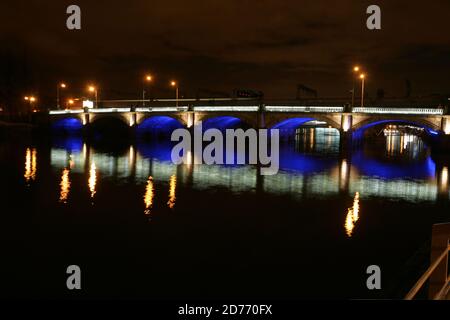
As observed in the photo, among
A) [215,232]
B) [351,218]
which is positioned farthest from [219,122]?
[215,232]

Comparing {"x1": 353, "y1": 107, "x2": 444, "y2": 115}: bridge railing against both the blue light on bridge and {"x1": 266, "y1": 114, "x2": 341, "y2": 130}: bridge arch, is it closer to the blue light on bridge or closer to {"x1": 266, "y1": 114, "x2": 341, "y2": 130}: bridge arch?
{"x1": 266, "y1": 114, "x2": 341, "y2": 130}: bridge arch

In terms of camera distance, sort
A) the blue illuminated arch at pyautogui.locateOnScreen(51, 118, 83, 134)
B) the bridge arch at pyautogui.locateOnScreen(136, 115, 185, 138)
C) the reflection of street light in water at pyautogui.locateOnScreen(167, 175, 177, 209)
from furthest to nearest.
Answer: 1. the blue illuminated arch at pyautogui.locateOnScreen(51, 118, 83, 134)
2. the bridge arch at pyautogui.locateOnScreen(136, 115, 185, 138)
3. the reflection of street light in water at pyautogui.locateOnScreen(167, 175, 177, 209)

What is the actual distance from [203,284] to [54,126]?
9162cm

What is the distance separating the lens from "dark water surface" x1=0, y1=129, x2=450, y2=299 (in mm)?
12820

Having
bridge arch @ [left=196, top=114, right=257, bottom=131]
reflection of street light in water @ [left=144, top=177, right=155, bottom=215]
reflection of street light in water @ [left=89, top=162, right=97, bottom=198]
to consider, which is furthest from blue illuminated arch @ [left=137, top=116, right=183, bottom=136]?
reflection of street light in water @ [left=144, top=177, right=155, bottom=215]

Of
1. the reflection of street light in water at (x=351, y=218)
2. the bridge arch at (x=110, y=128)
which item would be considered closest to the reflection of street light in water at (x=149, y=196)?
the reflection of street light in water at (x=351, y=218)

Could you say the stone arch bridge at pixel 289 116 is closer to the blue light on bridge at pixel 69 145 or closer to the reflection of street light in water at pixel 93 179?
the blue light on bridge at pixel 69 145

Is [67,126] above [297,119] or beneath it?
beneath

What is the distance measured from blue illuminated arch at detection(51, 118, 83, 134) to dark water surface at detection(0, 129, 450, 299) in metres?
63.7

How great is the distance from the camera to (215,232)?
711 inches

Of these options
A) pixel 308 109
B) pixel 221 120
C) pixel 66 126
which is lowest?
pixel 66 126

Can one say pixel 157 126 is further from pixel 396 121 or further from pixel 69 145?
pixel 396 121

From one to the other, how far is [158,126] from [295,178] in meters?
64.4

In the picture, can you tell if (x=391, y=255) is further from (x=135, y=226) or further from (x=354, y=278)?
(x=135, y=226)
